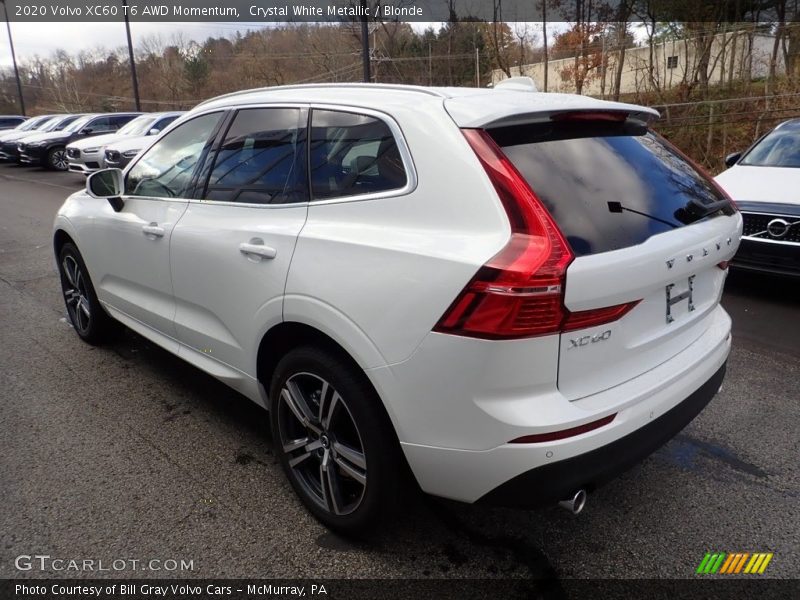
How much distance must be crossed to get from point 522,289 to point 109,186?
3057mm

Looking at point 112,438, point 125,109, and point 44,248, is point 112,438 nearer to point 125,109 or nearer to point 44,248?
point 44,248

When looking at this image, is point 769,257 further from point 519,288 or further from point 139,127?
point 139,127

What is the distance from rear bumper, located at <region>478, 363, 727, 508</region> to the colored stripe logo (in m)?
0.56

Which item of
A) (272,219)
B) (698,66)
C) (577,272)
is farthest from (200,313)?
(698,66)

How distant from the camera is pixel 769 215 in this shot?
203 inches

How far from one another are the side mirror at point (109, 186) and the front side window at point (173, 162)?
47 millimetres

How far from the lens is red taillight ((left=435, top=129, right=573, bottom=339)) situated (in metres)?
1.83

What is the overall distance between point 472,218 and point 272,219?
101 cm

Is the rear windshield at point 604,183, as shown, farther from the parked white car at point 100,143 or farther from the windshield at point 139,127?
the windshield at point 139,127

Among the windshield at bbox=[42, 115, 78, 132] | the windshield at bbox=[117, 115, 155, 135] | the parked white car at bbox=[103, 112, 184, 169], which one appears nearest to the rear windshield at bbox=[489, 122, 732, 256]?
the parked white car at bbox=[103, 112, 184, 169]

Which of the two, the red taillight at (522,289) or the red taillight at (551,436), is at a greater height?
the red taillight at (522,289)

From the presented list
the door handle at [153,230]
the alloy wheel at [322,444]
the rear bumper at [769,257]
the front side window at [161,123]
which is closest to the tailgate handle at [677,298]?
the alloy wheel at [322,444]

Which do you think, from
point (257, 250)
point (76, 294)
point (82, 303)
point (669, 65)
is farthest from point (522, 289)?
point (669, 65)

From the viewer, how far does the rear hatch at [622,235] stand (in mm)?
1945
